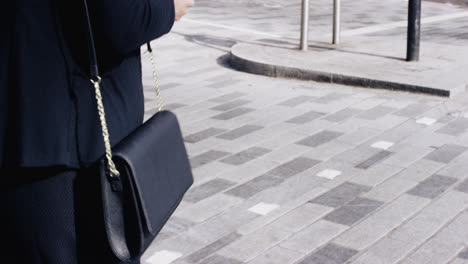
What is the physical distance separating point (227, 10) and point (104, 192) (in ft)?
40.1

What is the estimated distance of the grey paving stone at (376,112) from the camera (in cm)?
581

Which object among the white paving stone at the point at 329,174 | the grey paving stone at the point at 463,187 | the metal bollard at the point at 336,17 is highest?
the metal bollard at the point at 336,17

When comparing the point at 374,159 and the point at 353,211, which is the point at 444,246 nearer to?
the point at 353,211

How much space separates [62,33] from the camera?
1.58 metres

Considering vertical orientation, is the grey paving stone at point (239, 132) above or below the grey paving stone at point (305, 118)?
above

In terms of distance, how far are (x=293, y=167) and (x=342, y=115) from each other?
145cm

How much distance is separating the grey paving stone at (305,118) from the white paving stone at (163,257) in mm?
2544

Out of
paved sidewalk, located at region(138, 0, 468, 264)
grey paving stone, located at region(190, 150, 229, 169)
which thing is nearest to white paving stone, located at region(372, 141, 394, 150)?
paved sidewalk, located at region(138, 0, 468, 264)

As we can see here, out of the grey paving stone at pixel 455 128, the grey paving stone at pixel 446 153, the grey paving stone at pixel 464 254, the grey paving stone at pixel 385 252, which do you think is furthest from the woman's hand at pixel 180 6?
the grey paving stone at pixel 455 128

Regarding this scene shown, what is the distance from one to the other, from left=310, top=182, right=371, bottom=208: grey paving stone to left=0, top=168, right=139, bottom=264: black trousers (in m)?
2.40

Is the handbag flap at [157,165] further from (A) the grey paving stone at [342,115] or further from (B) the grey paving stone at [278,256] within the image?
(A) the grey paving stone at [342,115]

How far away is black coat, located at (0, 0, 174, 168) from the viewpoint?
1.54m

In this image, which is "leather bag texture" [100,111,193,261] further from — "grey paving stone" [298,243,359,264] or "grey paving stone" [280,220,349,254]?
"grey paving stone" [280,220,349,254]

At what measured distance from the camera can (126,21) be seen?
1.57 meters
